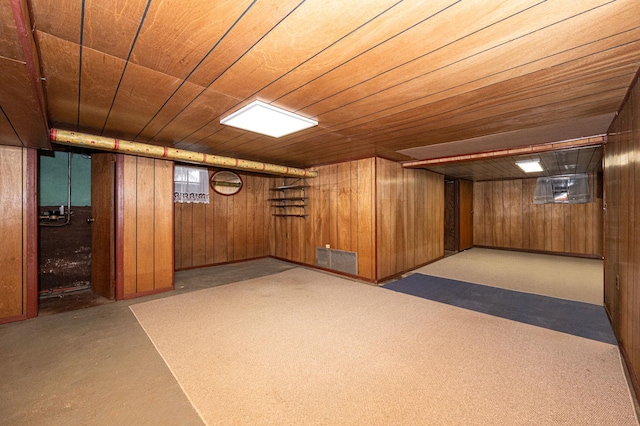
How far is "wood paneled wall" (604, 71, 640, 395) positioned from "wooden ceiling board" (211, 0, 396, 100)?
192 cm

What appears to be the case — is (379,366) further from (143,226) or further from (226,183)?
(226,183)

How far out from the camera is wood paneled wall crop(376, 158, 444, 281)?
441cm

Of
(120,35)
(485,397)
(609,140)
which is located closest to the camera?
(120,35)

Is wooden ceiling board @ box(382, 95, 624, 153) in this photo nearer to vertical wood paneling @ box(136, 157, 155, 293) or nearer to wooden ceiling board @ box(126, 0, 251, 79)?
wooden ceiling board @ box(126, 0, 251, 79)

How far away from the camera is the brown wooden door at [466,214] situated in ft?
24.1

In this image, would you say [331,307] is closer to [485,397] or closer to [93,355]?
[485,397]

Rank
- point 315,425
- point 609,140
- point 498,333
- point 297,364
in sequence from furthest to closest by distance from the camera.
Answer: point 609,140, point 498,333, point 297,364, point 315,425


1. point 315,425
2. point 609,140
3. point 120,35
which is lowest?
point 315,425

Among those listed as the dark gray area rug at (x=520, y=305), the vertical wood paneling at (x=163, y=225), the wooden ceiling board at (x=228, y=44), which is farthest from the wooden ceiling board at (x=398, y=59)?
the dark gray area rug at (x=520, y=305)

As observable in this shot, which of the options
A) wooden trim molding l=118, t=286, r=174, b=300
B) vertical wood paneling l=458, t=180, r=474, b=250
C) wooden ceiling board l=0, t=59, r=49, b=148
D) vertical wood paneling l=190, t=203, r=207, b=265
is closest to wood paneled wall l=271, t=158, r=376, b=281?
vertical wood paneling l=190, t=203, r=207, b=265

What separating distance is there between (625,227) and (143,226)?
516cm

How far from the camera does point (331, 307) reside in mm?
3189

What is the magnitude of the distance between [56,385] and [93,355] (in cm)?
36

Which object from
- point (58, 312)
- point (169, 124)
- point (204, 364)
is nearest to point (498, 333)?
point (204, 364)
